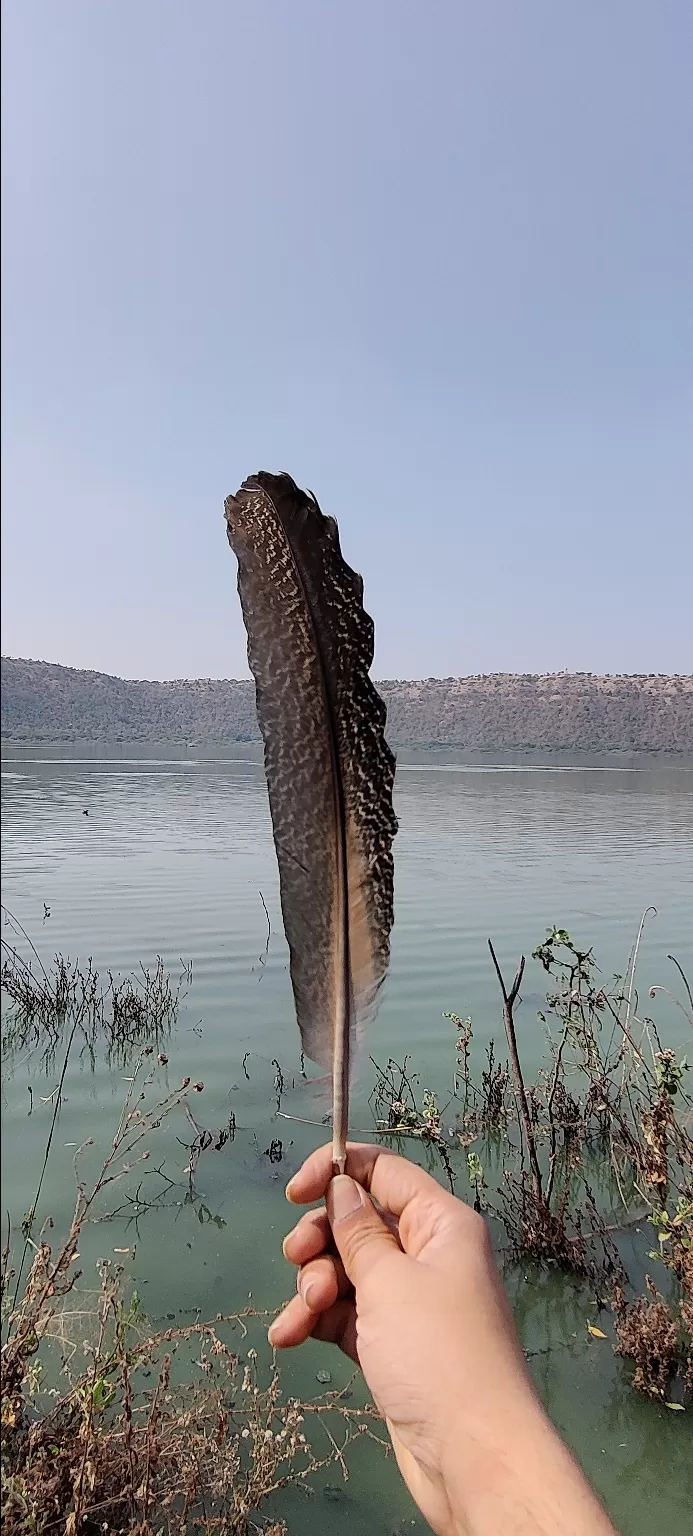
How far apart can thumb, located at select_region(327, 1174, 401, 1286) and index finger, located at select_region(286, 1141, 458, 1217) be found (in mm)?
33

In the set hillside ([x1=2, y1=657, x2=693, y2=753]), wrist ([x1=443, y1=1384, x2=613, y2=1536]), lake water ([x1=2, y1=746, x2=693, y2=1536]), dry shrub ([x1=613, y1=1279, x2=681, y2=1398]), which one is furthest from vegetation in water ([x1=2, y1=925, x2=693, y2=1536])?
hillside ([x1=2, y1=657, x2=693, y2=753])

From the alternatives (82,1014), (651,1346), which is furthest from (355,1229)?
(82,1014)

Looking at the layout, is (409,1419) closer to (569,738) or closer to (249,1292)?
(249,1292)

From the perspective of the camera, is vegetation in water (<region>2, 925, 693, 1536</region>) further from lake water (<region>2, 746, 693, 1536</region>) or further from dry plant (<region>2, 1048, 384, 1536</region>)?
lake water (<region>2, 746, 693, 1536</region>)

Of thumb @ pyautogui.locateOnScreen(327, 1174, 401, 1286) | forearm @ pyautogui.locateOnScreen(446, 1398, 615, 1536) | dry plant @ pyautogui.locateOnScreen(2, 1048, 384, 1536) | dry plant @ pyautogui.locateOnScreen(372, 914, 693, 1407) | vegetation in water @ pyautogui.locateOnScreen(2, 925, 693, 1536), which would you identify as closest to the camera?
forearm @ pyautogui.locateOnScreen(446, 1398, 615, 1536)

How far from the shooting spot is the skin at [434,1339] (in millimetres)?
1565

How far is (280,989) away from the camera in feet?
37.7

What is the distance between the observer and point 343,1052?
1785mm

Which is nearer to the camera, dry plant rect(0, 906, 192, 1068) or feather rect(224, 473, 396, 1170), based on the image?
feather rect(224, 473, 396, 1170)

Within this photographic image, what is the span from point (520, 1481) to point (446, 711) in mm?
82966

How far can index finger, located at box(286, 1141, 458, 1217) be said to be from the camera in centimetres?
193

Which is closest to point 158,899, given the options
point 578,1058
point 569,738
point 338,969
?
point 578,1058

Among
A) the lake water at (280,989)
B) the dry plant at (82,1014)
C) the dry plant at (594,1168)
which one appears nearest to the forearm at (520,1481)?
the dry plant at (594,1168)

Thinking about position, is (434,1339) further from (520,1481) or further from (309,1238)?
(309,1238)
